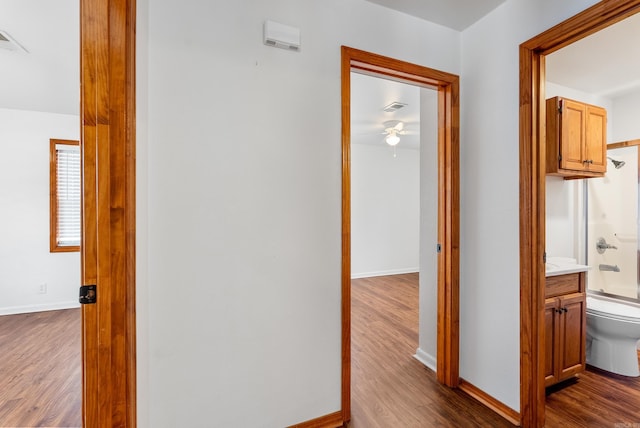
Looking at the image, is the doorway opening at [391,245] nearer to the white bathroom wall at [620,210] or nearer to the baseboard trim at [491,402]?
the baseboard trim at [491,402]

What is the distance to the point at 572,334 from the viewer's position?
215 cm

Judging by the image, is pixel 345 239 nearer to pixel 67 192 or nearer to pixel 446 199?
pixel 446 199

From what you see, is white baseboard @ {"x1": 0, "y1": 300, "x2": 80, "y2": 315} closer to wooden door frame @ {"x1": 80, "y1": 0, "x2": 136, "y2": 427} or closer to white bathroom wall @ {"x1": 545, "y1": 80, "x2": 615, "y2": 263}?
wooden door frame @ {"x1": 80, "y1": 0, "x2": 136, "y2": 427}

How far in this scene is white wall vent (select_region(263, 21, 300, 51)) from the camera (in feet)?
5.06

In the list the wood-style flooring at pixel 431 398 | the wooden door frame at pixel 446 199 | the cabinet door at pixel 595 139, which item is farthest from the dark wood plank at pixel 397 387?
the cabinet door at pixel 595 139

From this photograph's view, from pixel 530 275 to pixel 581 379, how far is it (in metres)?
1.28

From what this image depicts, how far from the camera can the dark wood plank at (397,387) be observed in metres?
1.79

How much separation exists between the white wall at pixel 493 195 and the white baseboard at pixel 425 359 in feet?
0.95

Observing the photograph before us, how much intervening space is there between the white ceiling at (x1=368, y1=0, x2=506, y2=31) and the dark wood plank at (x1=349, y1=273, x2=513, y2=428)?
2.58 m

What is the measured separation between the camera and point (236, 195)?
1.53 meters

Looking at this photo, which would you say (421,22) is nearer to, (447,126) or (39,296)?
(447,126)

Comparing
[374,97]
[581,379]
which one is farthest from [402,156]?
[581,379]

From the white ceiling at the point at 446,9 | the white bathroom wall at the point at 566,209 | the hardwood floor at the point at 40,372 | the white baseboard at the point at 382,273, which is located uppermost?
the white ceiling at the point at 446,9

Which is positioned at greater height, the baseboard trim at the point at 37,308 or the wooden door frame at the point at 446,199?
the wooden door frame at the point at 446,199
